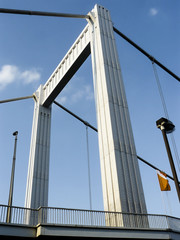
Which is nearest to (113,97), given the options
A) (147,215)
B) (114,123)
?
(114,123)

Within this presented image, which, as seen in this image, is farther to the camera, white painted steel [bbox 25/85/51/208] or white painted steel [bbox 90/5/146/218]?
white painted steel [bbox 25/85/51/208]

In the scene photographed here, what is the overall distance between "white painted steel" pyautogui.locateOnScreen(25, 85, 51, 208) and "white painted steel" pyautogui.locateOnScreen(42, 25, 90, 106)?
121 cm

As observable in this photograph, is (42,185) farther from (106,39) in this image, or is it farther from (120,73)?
(106,39)

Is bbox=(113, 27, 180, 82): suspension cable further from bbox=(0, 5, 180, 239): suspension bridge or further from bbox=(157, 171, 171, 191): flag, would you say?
bbox=(157, 171, 171, 191): flag

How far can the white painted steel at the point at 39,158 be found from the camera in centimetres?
2462

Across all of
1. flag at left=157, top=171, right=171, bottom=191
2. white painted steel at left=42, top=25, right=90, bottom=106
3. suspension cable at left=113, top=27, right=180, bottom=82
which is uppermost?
suspension cable at left=113, top=27, right=180, bottom=82

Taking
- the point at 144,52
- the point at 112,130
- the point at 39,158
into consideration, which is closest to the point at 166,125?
the point at 112,130

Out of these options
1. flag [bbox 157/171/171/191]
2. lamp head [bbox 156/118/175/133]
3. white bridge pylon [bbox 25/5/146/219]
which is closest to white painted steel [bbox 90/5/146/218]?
white bridge pylon [bbox 25/5/146/219]

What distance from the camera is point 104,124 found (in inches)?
755

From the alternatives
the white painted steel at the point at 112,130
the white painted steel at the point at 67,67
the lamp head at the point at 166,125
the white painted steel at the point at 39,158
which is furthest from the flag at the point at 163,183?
the white painted steel at the point at 67,67

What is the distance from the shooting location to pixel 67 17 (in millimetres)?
25750

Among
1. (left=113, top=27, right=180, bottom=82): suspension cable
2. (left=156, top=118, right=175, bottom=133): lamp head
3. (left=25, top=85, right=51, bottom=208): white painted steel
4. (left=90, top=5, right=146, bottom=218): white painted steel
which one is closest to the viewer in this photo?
(left=156, top=118, right=175, bottom=133): lamp head

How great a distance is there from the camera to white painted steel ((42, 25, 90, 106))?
25.6 m

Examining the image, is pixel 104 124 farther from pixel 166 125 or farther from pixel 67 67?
pixel 67 67
